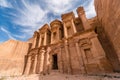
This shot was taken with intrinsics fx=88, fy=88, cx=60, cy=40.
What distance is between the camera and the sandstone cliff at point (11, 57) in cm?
1653

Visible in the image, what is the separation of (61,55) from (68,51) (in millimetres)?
1392

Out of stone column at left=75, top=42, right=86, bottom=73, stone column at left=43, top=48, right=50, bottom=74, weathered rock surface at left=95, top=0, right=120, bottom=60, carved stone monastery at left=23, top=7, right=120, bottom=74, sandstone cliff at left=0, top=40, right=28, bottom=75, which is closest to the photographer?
weathered rock surface at left=95, top=0, right=120, bottom=60

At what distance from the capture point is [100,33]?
47.8 ft

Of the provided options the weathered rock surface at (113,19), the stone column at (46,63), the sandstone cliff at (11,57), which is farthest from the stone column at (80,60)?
the sandstone cliff at (11,57)

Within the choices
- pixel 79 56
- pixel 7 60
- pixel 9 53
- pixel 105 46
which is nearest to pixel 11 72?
pixel 7 60

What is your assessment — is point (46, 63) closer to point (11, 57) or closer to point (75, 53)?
point (75, 53)

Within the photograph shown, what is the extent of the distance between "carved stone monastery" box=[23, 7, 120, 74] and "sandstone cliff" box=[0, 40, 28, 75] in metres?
1.26

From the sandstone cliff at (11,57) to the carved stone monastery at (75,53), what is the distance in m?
1.26

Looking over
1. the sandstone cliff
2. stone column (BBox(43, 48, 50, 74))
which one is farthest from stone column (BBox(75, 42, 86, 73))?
the sandstone cliff

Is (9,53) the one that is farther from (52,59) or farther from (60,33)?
(60,33)

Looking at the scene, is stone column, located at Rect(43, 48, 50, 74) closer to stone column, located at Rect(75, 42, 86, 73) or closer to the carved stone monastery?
the carved stone monastery

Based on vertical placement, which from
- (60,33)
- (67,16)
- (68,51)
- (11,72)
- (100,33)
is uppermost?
(67,16)

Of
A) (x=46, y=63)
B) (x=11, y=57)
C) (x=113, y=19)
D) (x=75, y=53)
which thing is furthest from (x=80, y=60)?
(x=11, y=57)

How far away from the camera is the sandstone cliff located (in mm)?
16528
